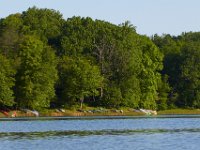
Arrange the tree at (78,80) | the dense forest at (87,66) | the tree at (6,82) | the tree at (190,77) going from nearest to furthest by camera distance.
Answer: the tree at (6,82) < the dense forest at (87,66) < the tree at (78,80) < the tree at (190,77)

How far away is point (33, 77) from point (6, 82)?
470 cm

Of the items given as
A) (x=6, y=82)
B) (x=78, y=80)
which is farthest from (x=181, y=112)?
(x=6, y=82)

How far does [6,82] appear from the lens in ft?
363

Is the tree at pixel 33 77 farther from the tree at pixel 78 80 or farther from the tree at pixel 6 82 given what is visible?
the tree at pixel 78 80

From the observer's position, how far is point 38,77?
11338 cm

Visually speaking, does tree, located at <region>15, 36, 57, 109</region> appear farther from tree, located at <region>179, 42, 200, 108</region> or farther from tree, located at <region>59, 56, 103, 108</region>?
tree, located at <region>179, 42, 200, 108</region>

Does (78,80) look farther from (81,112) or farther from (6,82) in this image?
(6,82)

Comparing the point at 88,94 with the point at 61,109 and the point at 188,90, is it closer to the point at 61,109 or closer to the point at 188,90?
the point at 61,109

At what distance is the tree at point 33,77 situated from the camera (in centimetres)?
11150

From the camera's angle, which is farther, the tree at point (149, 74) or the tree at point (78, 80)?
the tree at point (149, 74)

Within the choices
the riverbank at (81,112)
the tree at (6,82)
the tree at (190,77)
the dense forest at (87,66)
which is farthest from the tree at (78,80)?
the tree at (190,77)

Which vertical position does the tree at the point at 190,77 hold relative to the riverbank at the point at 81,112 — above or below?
above

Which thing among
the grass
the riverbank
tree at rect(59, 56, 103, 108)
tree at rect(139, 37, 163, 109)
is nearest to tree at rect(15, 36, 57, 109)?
the riverbank

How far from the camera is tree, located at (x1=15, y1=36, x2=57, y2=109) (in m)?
112
